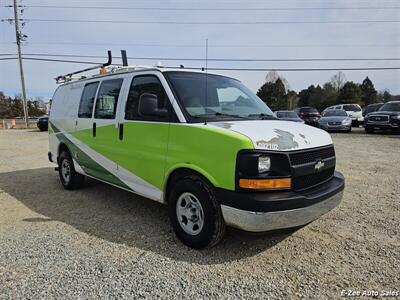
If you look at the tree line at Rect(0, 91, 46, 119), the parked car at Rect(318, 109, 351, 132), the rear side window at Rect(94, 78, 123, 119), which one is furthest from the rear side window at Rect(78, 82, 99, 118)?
the tree line at Rect(0, 91, 46, 119)

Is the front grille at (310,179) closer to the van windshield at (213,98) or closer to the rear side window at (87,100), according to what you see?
the van windshield at (213,98)

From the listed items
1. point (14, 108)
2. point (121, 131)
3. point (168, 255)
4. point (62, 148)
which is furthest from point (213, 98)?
point (14, 108)

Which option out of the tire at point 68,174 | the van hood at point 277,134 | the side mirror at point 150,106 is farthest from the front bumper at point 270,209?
the tire at point 68,174

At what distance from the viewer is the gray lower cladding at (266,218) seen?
306cm

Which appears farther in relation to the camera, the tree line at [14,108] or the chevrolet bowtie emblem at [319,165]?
the tree line at [14,108]

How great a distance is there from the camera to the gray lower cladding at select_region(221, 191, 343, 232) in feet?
10.0

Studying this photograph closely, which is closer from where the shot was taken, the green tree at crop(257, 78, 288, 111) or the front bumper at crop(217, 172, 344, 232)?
the front bumper at crop(217, 172, 344, 232)

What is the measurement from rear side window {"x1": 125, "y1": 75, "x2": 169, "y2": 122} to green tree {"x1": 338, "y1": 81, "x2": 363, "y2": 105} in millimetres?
55093

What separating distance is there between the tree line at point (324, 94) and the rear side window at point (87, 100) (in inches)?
2055

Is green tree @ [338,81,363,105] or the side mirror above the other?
green tree @ [338,81,363,105]

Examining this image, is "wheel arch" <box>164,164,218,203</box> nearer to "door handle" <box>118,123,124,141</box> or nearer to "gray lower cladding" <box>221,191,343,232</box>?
"gray lower cladding" <box>221,191,343,232</box>

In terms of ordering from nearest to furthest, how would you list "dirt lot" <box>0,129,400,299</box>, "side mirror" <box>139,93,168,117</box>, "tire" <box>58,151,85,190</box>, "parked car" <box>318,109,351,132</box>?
"dirt lot" <box>0,129,400,299</box> < "side mirror" <box>139,93,168,117</box> < "tire" <box>58,151,85,190</box> < "parked car" <box>318,109,351,132</box>

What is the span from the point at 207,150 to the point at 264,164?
61 centimetres

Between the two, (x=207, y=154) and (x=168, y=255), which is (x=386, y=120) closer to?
(x=207, y=154)
